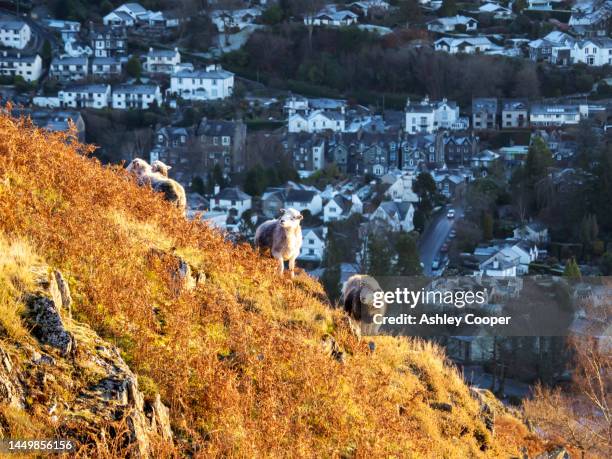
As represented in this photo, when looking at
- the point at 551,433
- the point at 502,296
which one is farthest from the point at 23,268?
the point at 502,296

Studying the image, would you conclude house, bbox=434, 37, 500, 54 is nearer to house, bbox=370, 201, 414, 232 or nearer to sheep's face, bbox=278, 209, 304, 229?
house, bbox=370, 201, 414, 232

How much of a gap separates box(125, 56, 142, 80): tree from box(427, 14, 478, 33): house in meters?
14.7

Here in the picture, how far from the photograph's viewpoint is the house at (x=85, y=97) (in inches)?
2002

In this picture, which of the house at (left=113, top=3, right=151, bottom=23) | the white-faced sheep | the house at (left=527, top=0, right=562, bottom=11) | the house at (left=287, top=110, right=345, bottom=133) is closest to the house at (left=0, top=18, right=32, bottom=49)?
the house at (left=113, top=3, right=151, bottom=23)

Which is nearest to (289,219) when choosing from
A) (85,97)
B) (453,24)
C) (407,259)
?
(407,259)

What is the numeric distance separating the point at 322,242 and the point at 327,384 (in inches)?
1140

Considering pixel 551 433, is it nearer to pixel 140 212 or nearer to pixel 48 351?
pixel 140 212

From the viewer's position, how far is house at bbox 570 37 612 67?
172 ft

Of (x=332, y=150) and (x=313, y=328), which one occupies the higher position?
(x=313, y=328)

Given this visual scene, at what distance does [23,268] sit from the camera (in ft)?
17.7

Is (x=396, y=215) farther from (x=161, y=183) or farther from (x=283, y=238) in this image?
(x=283, y=238)

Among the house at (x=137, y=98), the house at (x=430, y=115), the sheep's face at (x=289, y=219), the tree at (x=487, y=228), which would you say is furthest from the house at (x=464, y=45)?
the sheep's face at (x=289, y=219)

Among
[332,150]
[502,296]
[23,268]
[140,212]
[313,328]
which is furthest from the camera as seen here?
[332,150]

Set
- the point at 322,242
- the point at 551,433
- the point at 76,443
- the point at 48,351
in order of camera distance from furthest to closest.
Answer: the point at 322,242 < the point at 551,433 < the point at 48,351 < the point at 76,443
